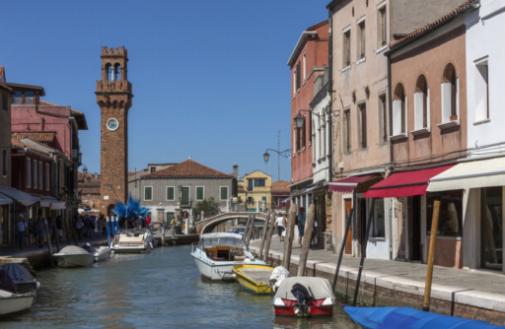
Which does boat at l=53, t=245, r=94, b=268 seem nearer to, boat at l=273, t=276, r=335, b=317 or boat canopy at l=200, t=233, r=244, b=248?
boat canopy at l=200, t=233, r=244, b=248

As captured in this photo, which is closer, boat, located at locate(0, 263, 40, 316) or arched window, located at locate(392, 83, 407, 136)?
boat, located at locate(0, 263, 40, 316)

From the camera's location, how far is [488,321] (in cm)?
1230

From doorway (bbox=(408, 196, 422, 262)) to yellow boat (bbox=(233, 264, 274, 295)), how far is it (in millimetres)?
3815

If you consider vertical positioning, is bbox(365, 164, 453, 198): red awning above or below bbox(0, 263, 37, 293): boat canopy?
above

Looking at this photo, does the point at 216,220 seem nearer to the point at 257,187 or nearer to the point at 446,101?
the point at 257,187

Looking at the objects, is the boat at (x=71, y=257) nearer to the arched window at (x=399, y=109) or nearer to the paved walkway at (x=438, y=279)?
the paved walkway at (x=438, y=279)

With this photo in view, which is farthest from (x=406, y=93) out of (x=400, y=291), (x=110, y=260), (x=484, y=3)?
(x=110, y=260)

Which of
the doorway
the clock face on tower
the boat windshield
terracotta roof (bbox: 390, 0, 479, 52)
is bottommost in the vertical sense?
the boat windshield

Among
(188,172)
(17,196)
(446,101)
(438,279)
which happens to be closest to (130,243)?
(17,196)

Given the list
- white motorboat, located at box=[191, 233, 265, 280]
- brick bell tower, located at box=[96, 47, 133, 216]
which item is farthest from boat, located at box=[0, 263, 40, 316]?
brick bell tower, located at box=[96, 47, 133, 216]

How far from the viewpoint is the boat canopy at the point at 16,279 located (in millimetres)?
19562

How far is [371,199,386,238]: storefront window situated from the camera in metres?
24.4

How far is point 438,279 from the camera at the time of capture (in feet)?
53.9

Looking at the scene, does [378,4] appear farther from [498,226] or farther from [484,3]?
[498,226]
